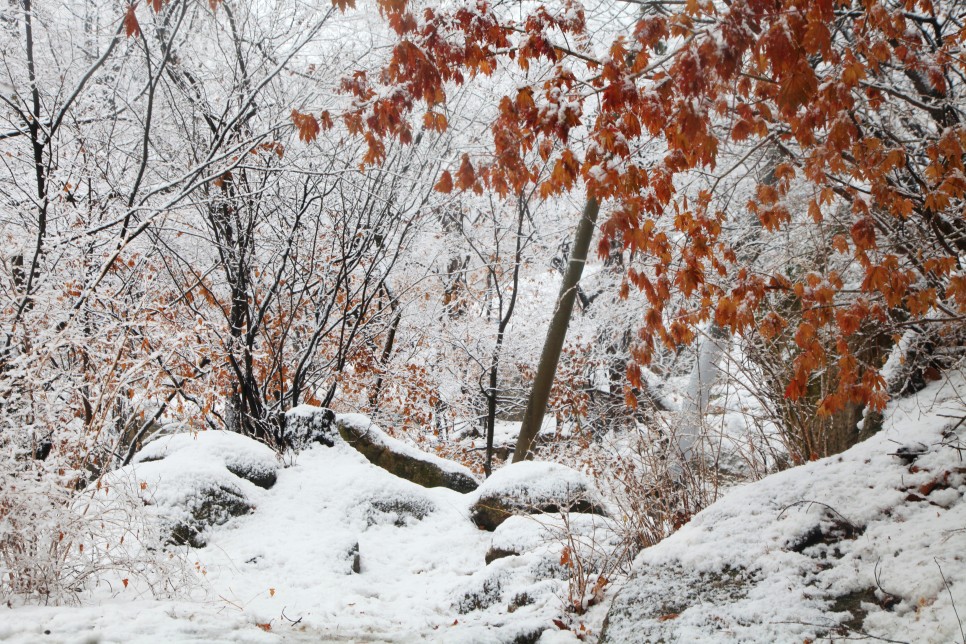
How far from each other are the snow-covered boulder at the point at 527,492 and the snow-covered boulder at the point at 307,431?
193cm

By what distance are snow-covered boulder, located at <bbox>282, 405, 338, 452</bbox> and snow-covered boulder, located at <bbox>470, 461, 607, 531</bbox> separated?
1.93 metres

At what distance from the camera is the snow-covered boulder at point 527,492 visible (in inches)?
221

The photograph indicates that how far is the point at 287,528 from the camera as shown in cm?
554

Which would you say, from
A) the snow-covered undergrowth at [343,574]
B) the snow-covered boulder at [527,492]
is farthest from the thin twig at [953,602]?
the snow-covered boulder at [527,492]

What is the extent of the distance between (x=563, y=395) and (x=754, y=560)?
35.4ft

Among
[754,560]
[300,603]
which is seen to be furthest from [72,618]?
[754,560]

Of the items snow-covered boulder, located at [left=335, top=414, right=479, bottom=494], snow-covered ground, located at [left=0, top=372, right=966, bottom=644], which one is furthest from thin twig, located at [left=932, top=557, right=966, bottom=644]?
snow-covered boulder, located at [left=335, top=414, right=479, bottom=494]

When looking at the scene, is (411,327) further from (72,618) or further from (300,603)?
(72,618)

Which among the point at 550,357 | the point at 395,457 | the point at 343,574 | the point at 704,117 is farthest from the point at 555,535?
the point at 550,357

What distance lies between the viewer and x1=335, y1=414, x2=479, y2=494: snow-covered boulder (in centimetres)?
743

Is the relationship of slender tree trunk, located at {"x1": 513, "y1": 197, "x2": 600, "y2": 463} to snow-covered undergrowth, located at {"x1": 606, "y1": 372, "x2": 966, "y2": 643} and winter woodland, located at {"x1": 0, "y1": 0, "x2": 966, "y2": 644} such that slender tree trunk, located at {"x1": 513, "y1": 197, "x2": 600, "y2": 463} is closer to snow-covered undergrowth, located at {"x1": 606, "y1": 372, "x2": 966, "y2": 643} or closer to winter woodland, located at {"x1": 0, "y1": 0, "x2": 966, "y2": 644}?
winter woodland, located at {"x1": 0, "y1": 0, "x2": 966, "y2": 644}

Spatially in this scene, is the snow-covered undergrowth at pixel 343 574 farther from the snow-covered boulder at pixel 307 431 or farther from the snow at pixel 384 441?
the snow at pixel 384 441

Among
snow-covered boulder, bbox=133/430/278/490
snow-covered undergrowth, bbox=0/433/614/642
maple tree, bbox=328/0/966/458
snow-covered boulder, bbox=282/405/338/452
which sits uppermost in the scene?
maple tree, bbox=328/0/966/458

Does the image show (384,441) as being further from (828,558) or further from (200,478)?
(828,558)
